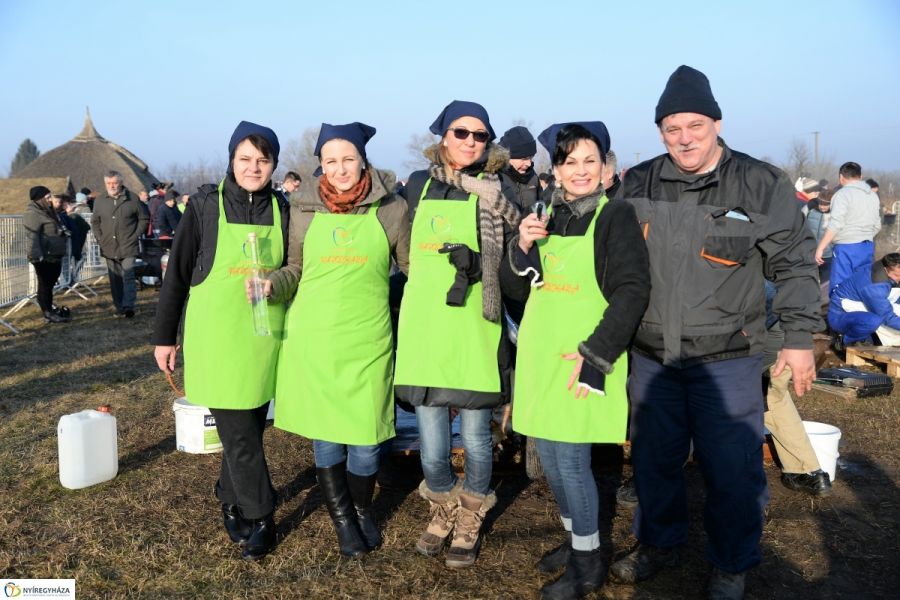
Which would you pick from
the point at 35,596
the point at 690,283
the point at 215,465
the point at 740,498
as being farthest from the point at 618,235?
the point at 215,465

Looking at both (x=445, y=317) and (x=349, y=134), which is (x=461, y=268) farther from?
(x=349, y=134)

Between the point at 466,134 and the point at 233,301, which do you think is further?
the point at 233,301

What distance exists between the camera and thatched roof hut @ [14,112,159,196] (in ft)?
135

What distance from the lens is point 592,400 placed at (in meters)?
3.12

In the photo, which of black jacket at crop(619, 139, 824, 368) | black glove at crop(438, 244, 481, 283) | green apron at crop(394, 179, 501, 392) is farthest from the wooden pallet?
black glove at crop(438, 244, 481, 283)

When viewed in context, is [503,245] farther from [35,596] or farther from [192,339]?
[35,596]

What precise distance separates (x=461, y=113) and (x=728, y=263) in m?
1.26

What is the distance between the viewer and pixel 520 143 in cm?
591

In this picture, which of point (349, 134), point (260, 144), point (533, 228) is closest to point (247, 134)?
point (260, 144)

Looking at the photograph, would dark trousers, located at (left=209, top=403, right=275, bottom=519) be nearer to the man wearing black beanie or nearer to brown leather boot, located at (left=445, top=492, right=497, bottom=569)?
brown leather boot, located at (left=445, top=492, right=497, bottom=569)

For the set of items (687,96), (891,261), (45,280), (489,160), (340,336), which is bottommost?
(45,280)

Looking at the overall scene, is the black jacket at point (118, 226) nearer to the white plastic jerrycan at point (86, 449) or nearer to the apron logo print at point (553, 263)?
the white plastic jerrycan at point (86, 449)

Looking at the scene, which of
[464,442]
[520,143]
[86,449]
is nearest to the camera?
[464,442]

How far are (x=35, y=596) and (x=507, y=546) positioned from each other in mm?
2132
